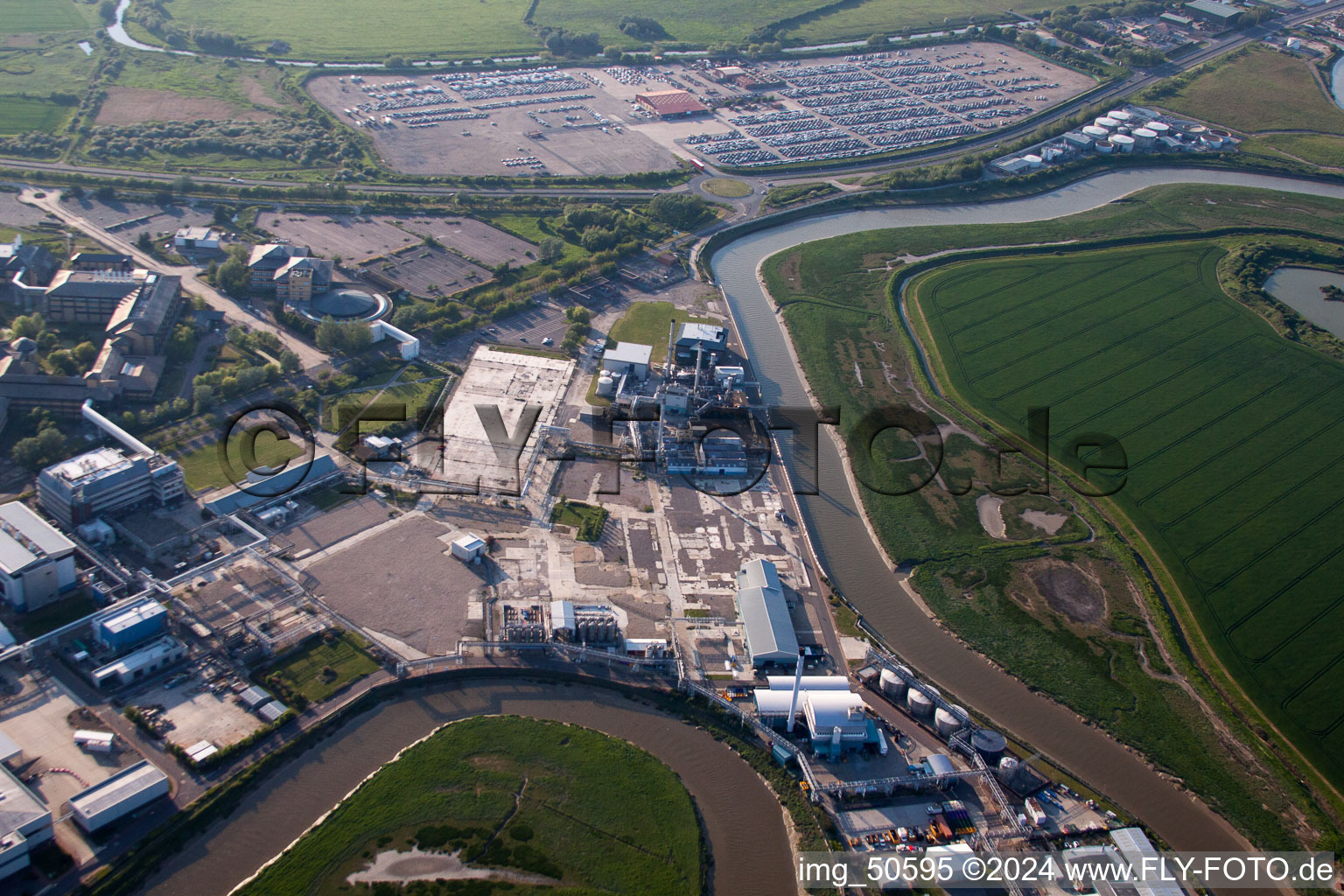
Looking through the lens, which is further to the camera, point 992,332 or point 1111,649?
point 992,332

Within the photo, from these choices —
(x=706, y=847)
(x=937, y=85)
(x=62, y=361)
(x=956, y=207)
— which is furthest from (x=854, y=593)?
(x=937, y=85)

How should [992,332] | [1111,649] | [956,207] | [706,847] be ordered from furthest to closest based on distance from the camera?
1. [956,207]
2. [992,332]
3. [1111,649]
4. [706,847]

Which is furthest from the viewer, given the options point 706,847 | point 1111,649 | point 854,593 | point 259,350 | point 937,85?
point 937,85

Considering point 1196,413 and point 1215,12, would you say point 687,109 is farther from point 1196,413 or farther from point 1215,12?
point 1215,12

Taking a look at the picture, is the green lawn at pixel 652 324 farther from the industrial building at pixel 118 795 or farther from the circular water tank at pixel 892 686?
the industrial building at pixel 118 795

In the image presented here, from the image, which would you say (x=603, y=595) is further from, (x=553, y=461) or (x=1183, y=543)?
(x=1183, y=543)

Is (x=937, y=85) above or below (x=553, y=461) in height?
above

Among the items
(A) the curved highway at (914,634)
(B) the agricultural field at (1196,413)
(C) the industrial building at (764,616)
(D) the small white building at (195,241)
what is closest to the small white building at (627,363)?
(A) the curved highway at (914,634)

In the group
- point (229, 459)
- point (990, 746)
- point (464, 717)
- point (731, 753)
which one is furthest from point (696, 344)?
point (990, 746)
